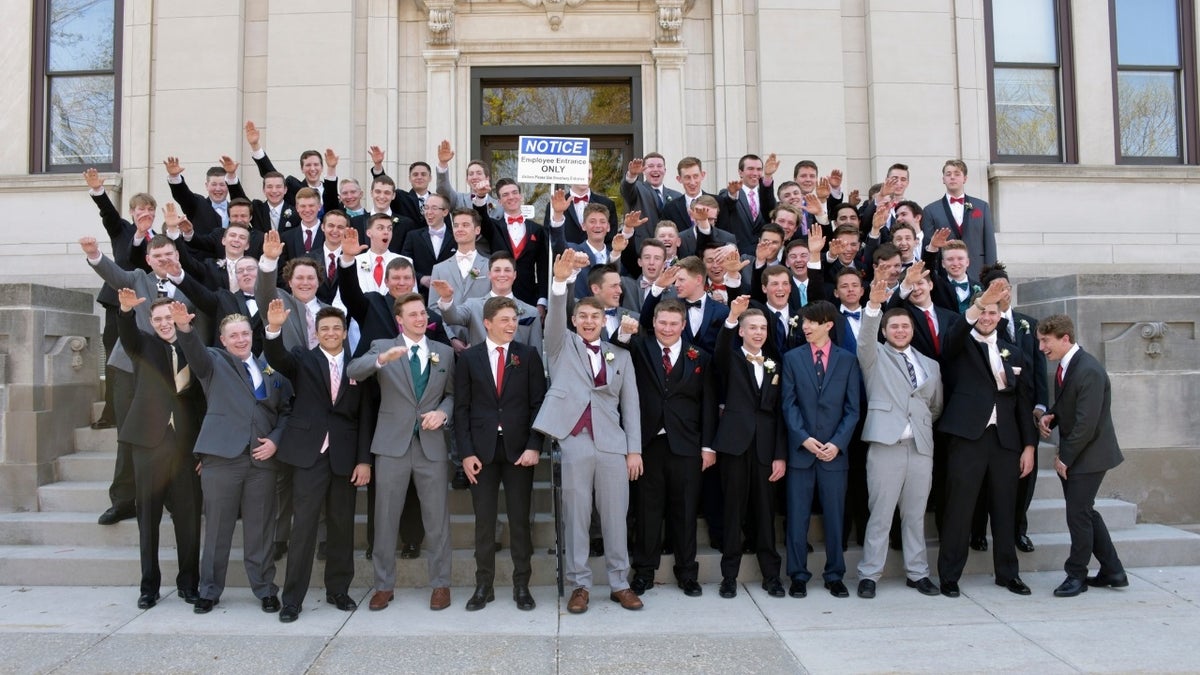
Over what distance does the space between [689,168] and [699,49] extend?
3916 mm

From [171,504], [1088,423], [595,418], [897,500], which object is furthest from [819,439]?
[171,504]

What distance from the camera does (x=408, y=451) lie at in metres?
6.44

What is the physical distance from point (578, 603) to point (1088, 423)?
3.90 m

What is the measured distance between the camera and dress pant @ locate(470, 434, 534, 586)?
641 centimetres

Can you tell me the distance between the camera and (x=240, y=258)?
7477 millimetres

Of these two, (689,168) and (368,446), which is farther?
(689,168)

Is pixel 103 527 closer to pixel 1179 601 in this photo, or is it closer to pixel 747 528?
pixel 747 528

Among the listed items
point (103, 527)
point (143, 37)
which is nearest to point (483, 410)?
point (103, 527)

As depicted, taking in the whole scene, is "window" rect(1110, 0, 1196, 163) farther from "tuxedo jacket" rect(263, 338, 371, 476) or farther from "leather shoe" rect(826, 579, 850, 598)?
"tuxedo jacket" rect(263, 338, 371, 476)

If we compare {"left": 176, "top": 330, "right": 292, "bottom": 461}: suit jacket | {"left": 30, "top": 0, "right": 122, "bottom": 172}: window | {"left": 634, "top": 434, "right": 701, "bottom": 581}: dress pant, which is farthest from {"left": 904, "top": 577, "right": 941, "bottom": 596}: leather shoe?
{"left": 30, "top": 0, "right": 122, "bottom": 172}: window

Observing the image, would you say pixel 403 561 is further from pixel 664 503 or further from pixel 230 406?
pixel 664 503

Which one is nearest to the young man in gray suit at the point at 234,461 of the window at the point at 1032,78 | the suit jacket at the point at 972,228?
the suit jacket at the point at 972,228

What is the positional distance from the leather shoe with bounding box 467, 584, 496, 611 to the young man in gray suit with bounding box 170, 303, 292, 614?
1.34 m

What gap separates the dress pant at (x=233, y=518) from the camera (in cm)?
629
